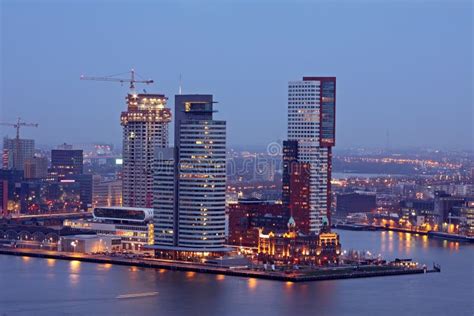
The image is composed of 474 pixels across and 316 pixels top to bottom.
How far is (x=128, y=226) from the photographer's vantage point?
38.5 meters

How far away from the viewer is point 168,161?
36375mm

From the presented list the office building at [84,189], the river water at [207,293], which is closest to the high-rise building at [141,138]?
the river water at [207,293]

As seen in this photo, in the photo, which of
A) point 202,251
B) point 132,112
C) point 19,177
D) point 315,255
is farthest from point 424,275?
point 19,177

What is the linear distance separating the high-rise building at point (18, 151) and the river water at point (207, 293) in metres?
25.8

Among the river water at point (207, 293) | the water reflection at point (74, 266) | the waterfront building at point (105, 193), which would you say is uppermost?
the waterfront building at point (105, 193)

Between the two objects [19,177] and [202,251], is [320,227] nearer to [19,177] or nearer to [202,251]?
[202,251]

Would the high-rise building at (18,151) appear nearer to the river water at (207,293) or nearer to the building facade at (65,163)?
the building facade at (65,163)

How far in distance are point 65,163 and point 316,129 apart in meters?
23.6

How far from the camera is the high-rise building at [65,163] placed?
59.1 m

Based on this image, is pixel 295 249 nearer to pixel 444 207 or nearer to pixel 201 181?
pixel 201 181

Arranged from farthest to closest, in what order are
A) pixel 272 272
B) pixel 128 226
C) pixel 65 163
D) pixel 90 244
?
1. pixel 65 163
2. pixel 128 226
3. pixel 90 244
4. pixel 272 272

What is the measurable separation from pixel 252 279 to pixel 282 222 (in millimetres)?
3776

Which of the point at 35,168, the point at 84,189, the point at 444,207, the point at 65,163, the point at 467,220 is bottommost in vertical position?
the point at 467,220

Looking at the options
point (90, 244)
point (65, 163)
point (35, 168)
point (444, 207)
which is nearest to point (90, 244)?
point (90, 244)
